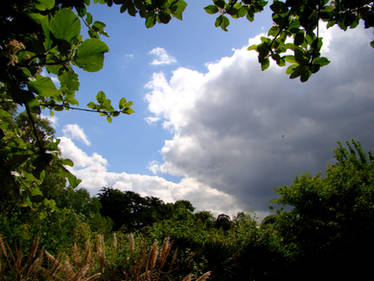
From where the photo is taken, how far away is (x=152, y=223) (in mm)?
9633

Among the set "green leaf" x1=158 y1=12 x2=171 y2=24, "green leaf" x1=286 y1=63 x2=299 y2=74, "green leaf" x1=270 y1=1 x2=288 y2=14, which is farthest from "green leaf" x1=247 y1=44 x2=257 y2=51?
"green leaf" x1=158 y1=12 x2=171 y2=24

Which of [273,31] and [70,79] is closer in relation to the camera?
[70,79]

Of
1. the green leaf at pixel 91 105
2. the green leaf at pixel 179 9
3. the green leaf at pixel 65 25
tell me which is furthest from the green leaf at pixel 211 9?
the green leaf at pixel 65 25

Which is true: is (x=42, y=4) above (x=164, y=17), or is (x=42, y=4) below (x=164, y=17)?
below

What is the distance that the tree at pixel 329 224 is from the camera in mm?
6922

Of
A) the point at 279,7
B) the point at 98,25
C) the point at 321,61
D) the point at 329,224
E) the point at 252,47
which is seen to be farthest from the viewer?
the point at 329,224

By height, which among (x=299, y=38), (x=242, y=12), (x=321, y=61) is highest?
(x=242, y=12)

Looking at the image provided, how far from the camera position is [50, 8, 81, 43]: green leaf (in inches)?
22.3

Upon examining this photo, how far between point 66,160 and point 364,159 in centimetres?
1913

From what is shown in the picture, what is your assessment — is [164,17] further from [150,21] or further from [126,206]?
[126,206]

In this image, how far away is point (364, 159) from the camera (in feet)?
51.6

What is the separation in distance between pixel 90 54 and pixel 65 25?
0.32 ft

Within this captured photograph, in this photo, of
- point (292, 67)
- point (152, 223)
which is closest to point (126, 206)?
point (152, 223)

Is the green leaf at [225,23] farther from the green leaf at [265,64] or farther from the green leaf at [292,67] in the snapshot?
the green leaf at [292,67]
